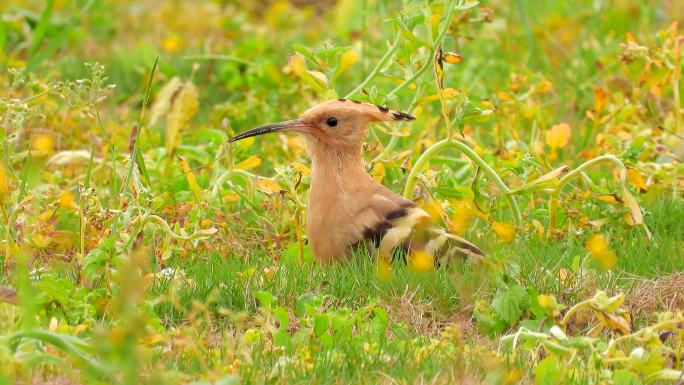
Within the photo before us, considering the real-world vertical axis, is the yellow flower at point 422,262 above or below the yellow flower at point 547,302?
below

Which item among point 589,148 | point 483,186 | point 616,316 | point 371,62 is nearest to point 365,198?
point 483,186

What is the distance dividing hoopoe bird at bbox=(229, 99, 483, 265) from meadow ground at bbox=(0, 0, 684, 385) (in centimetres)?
7

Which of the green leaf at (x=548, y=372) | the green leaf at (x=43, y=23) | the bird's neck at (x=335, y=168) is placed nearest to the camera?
the green leaf at (x=548, y=372)

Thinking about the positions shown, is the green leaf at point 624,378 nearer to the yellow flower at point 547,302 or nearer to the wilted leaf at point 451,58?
the yellow flower at point 547,302

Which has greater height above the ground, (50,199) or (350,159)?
(350,159)

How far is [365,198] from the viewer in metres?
3.93

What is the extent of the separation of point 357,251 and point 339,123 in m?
0.44

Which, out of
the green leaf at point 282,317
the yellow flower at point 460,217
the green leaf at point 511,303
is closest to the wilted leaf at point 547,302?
the green leaf at point 511,303

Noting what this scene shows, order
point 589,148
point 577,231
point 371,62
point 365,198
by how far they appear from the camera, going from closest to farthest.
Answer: point 365,198
point 577,231
point 589,148
point 371,62

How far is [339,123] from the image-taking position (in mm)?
4051

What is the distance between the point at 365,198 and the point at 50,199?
47.4 inches

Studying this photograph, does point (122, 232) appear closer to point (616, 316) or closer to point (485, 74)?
point (616, 316)

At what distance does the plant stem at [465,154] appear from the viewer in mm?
4047

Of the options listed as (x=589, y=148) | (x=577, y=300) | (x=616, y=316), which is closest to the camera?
(x=616, y=316)
